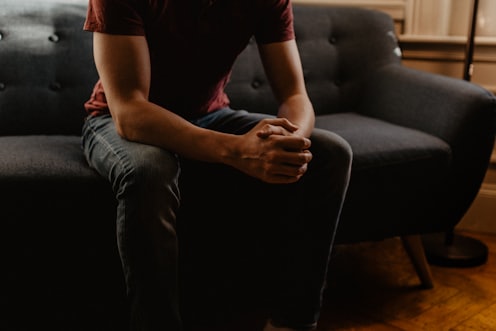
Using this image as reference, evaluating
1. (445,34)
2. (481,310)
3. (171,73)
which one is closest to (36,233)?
(171,73)

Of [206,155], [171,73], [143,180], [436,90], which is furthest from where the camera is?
[436,90]

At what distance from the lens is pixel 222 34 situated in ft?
4.46

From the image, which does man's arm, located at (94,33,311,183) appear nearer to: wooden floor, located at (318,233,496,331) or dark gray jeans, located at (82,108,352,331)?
dark gray jeans, located at (82,108,352,331)

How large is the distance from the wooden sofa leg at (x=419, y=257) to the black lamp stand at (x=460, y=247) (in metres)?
0.17

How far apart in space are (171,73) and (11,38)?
510mm

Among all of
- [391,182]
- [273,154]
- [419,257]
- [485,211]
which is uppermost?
[273,154]

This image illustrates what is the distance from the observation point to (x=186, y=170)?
4.19ft

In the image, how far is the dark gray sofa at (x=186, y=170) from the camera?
4.10 feet

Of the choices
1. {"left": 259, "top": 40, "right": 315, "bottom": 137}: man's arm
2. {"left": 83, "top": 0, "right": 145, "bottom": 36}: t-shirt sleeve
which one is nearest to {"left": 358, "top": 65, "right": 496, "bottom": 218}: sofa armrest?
{"left": 259, "top": 40, "right": 315, "bottom": 137}: man's arm

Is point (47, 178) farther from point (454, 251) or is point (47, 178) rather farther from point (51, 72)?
point (454, 251)

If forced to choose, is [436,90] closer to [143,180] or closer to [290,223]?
[290,223]

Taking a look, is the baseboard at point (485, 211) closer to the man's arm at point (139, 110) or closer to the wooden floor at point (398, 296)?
the wooden floor at point (398, 296)

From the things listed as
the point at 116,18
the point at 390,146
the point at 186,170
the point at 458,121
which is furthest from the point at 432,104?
the point at 116,18

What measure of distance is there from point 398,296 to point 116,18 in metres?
0.98
